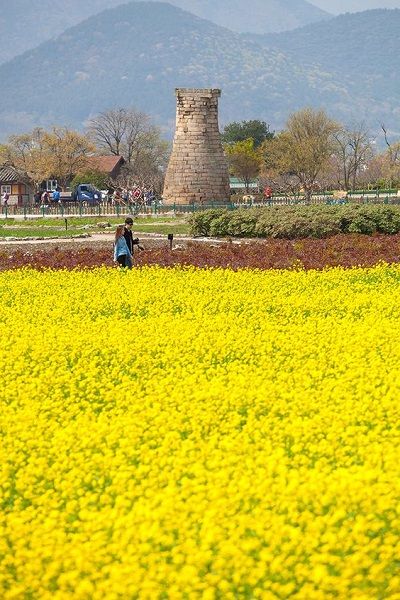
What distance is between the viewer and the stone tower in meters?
71.1

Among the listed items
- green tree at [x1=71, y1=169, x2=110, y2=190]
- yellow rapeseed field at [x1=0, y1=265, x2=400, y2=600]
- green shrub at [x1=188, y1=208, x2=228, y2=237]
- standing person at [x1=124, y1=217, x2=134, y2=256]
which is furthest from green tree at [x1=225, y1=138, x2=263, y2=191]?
yellow rapeseed field at [x1=0, y1=265, x2=400, y2=600]

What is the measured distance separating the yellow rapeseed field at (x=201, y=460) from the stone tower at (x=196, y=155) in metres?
55.0

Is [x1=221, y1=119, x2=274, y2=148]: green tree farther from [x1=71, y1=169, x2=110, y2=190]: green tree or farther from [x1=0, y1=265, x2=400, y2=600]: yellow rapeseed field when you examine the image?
[x1=0, y1=265, x2=400, y2=600]: yellow rapeseed field

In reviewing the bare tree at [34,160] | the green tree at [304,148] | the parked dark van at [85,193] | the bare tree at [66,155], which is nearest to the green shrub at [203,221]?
the green tree at [304,148]

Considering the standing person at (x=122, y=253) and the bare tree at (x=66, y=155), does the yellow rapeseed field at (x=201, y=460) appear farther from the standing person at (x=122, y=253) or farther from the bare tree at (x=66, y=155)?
→ the bare tree at (x=66, y=155)

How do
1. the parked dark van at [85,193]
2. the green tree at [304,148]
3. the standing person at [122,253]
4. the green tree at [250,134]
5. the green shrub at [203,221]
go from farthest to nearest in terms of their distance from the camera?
the green tree at [250,134] → the parked dark van at [85,193] → the green tree at [304,148] → the green shrub at [203,221] → the standing person at [122,253]

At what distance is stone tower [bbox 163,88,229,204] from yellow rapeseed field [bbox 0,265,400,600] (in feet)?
181

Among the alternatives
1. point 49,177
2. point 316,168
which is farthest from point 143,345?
point 49,177

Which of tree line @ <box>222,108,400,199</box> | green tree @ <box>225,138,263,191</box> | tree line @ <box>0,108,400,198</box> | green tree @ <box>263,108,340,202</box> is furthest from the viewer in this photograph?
green tree @ <box>225,138,263,191</box>

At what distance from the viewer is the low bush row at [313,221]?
35.9 metres

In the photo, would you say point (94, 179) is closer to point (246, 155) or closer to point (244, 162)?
point (244, 162)

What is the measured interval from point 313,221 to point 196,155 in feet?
119

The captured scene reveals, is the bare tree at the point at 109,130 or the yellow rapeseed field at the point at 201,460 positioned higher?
the bare tree at the point at 109,130

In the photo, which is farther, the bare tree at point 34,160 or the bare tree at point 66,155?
the bare tree at point 66,155
